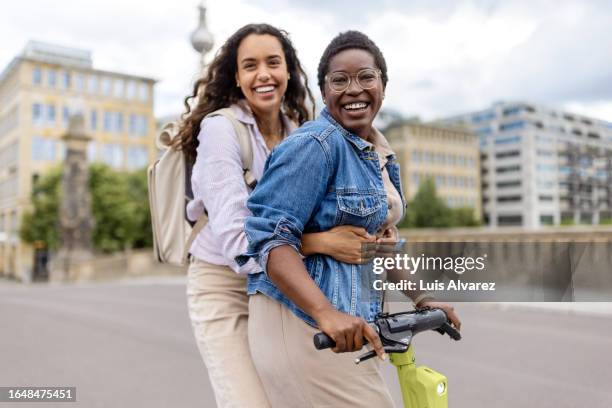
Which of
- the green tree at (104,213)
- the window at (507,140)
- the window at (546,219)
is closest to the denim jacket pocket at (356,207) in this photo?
the green tree at (104,213)

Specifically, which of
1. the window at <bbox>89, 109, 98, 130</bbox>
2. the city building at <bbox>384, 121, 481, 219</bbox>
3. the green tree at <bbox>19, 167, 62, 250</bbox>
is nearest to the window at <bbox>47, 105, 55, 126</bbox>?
the window at <bbox>89, 109, 98, 130</bbox>

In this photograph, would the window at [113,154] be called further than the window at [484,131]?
No

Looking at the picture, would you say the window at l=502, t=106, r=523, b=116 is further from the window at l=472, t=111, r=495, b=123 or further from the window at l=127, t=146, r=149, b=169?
Answer: the window at l=127, t=146, r=149, b=169

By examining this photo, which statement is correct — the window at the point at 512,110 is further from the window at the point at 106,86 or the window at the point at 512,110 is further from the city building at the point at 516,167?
the window at the point at 106,86

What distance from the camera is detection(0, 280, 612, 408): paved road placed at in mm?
5566

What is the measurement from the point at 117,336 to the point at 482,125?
333 ft

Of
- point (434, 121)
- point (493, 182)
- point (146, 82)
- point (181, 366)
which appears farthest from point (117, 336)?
point (493, 182)

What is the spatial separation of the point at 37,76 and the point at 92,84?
4914 millimetres

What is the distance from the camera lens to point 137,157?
64.1 m

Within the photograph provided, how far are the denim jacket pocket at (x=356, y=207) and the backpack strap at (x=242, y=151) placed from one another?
69 cm

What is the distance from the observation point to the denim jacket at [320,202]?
1.66 meters

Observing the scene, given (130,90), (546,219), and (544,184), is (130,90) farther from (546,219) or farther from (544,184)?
(546,219)

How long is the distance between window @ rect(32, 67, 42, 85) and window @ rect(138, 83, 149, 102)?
362 inches

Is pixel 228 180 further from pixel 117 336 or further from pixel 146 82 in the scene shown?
pixel 146 82
